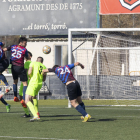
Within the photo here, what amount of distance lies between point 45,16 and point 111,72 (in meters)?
4.70

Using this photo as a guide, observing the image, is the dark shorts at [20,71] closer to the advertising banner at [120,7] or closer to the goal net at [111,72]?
the goal net at [111,72]

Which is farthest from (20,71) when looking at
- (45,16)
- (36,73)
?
(45,16)

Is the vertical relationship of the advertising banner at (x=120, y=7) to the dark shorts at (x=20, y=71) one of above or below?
above

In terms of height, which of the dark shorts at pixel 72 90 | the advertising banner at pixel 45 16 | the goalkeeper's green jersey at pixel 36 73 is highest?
the advertising banner at pixel 45 16

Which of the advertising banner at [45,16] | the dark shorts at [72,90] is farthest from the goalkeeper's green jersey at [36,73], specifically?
the advertising banner at [45,16]

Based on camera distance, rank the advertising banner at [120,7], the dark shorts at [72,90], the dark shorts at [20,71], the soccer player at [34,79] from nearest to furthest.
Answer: the dark shorts at [72,90] → the soccer player at [34,79] → the dark shorts at [20,71] → the advertising banner at [120,7]

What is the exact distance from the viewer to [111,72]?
20.2m

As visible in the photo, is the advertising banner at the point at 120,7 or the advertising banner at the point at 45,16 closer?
the advertising banner at the point at 120,7

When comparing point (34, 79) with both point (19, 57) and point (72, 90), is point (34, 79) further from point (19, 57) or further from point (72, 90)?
point (72, 90)

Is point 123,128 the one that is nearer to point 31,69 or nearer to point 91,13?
point 31,69

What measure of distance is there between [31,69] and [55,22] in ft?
37.2

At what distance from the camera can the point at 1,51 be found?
9961mm

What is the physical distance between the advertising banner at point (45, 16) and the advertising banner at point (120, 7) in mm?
1075

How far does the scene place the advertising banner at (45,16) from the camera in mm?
19688
